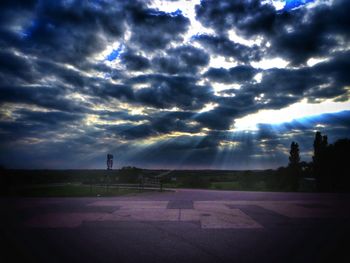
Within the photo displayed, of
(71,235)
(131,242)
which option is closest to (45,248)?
(71,235)

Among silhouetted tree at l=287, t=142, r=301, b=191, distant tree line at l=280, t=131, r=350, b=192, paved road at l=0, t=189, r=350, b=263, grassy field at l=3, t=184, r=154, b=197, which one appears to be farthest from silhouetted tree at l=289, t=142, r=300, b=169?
paved road at l=0, t=189, r=350, b=263

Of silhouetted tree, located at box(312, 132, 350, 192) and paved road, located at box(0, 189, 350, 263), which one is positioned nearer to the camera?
paved road, located at box(0, 189, 350, 263)

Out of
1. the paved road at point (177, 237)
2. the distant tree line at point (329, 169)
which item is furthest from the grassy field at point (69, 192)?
the distant tree line at point (329, 169)

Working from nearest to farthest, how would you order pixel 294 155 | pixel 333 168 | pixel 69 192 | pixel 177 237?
pixel 177 237 → pixel 69 192 → pixel 333 168 → pixel 294 155

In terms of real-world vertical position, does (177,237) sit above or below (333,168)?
below

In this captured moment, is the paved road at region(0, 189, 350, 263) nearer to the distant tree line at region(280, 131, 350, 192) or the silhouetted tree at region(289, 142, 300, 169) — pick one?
the distant tree line at region(280, 131, 350, 192)

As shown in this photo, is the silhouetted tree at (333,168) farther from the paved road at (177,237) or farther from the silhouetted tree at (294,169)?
the paved road at (177,237)

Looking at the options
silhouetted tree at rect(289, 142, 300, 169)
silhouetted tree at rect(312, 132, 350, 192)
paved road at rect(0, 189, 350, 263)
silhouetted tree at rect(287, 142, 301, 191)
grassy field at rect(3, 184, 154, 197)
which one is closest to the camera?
paved road at rect(0, 189, 350, 263)

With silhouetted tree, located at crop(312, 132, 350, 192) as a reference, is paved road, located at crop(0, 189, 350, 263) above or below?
below

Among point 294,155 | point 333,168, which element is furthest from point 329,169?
point 294,155

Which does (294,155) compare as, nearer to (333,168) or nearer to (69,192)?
(333,168)

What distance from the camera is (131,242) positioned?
7.48 meters

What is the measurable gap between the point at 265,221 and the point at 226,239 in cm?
357

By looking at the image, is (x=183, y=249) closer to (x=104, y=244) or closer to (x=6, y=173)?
(x=104, y=244)
